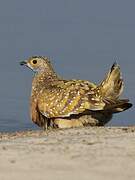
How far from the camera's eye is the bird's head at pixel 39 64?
682 inches

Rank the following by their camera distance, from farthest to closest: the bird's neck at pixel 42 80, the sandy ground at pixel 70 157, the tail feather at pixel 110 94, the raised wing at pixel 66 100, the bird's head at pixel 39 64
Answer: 1. the bird's head at pixel 39 64
2. the bird's neck at pixel 42 80
3. the raised wing at pixel 66 100
4. the tail feather at pixel 110 94
5. the sandy ground at pixel 70 157

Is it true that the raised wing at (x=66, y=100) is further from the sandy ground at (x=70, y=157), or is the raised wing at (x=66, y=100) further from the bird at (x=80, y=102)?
the sandy ground at (x=70, y=157)

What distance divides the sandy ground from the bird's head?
199 inches

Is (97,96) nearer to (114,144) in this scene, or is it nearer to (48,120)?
(48,120)

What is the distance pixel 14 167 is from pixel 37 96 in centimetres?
713

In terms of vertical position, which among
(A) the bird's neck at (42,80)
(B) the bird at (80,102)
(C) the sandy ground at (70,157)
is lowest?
(C) the sandy ground at (70,157)

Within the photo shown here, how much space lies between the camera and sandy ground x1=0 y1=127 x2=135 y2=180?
8.66 metres

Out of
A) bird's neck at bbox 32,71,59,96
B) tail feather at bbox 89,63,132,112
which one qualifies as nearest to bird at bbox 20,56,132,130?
tail feather at bbox 89,63,132,112

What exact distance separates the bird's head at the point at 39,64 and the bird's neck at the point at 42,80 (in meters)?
0.17

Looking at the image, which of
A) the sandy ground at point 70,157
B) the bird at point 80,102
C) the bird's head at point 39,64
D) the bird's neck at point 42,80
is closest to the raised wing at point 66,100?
the bird at point 80,102

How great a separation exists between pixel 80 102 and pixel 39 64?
2498 mm

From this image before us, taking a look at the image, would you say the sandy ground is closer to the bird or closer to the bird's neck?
the bird

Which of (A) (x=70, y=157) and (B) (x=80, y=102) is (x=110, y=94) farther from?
(A) (x=70, y=157)

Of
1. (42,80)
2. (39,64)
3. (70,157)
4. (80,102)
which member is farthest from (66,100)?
(70,157)
